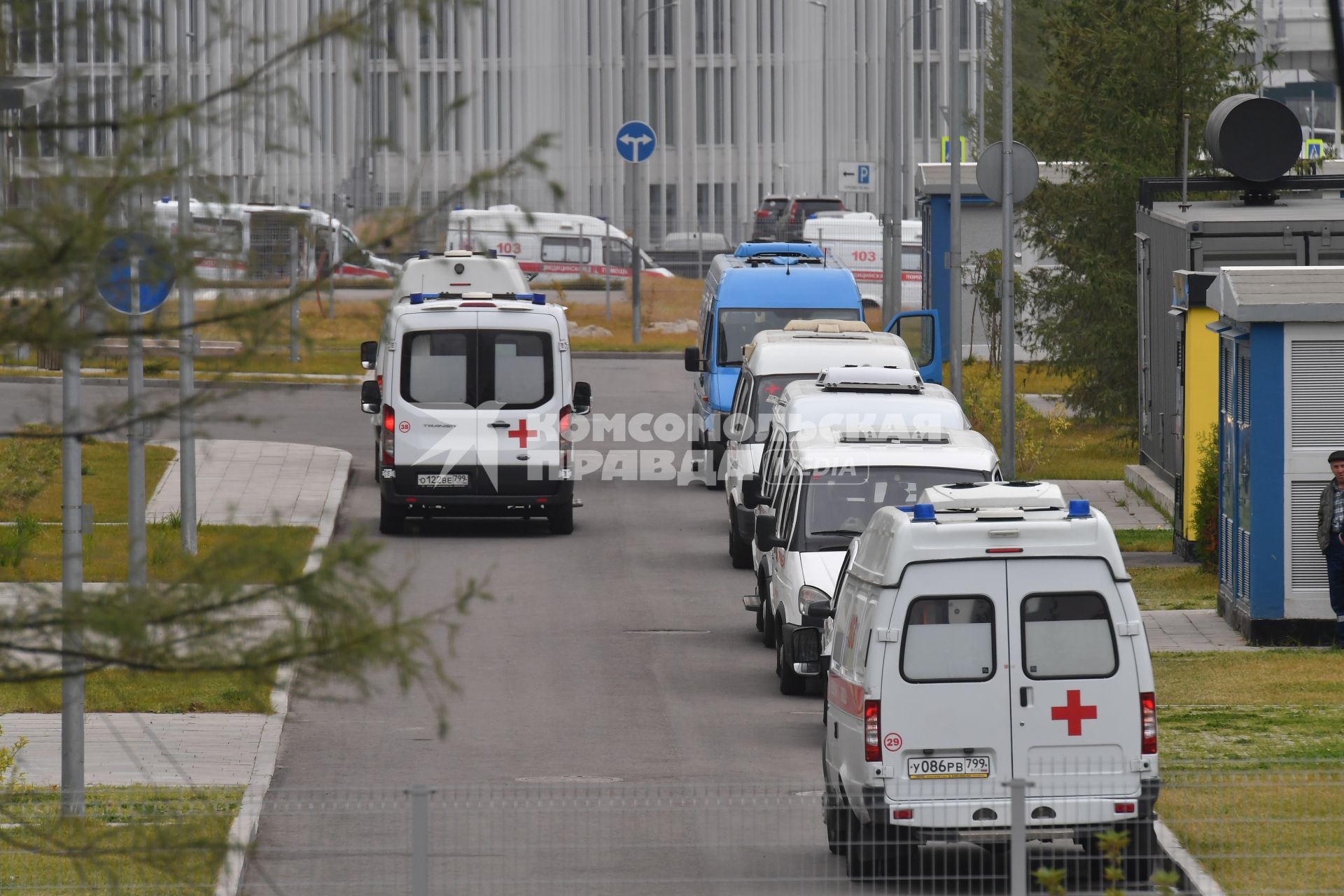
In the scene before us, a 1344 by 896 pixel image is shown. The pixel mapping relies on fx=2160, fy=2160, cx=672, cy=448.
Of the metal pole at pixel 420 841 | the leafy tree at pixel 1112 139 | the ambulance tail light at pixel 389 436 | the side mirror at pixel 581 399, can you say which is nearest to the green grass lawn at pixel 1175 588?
the side mirror at pixel 581 399

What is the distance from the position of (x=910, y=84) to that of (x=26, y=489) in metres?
56.8

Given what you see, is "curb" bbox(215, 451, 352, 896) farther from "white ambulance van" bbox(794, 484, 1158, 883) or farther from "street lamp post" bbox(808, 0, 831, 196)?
"street lamp post" bbox(808, 0, 831, 196)

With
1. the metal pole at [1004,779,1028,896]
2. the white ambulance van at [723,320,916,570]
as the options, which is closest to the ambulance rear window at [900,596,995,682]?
the metal pole at [1004,779,1028,896]

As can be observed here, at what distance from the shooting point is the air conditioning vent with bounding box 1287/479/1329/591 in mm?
16672

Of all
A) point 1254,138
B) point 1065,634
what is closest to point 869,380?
point 1254,138

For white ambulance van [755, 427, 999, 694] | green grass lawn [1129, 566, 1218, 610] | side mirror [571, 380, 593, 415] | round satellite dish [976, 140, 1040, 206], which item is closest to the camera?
white ambulance van [755, 427, 999, 694]

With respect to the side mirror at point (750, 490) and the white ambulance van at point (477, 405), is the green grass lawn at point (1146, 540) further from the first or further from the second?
the white ambulance van at point (477, 405)

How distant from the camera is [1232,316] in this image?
1666 cm

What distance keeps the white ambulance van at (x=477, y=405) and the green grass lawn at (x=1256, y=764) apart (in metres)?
8.27

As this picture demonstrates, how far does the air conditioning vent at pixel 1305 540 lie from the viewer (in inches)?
656

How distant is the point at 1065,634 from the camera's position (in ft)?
32.2

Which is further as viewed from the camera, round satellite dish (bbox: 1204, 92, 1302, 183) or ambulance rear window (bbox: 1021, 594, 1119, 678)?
round satellite dish (bbox: 1204, 92, 1302, 183)

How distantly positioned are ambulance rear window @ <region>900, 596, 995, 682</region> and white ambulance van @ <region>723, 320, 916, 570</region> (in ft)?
37.1

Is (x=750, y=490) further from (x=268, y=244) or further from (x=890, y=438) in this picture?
(x=268, y=244)
